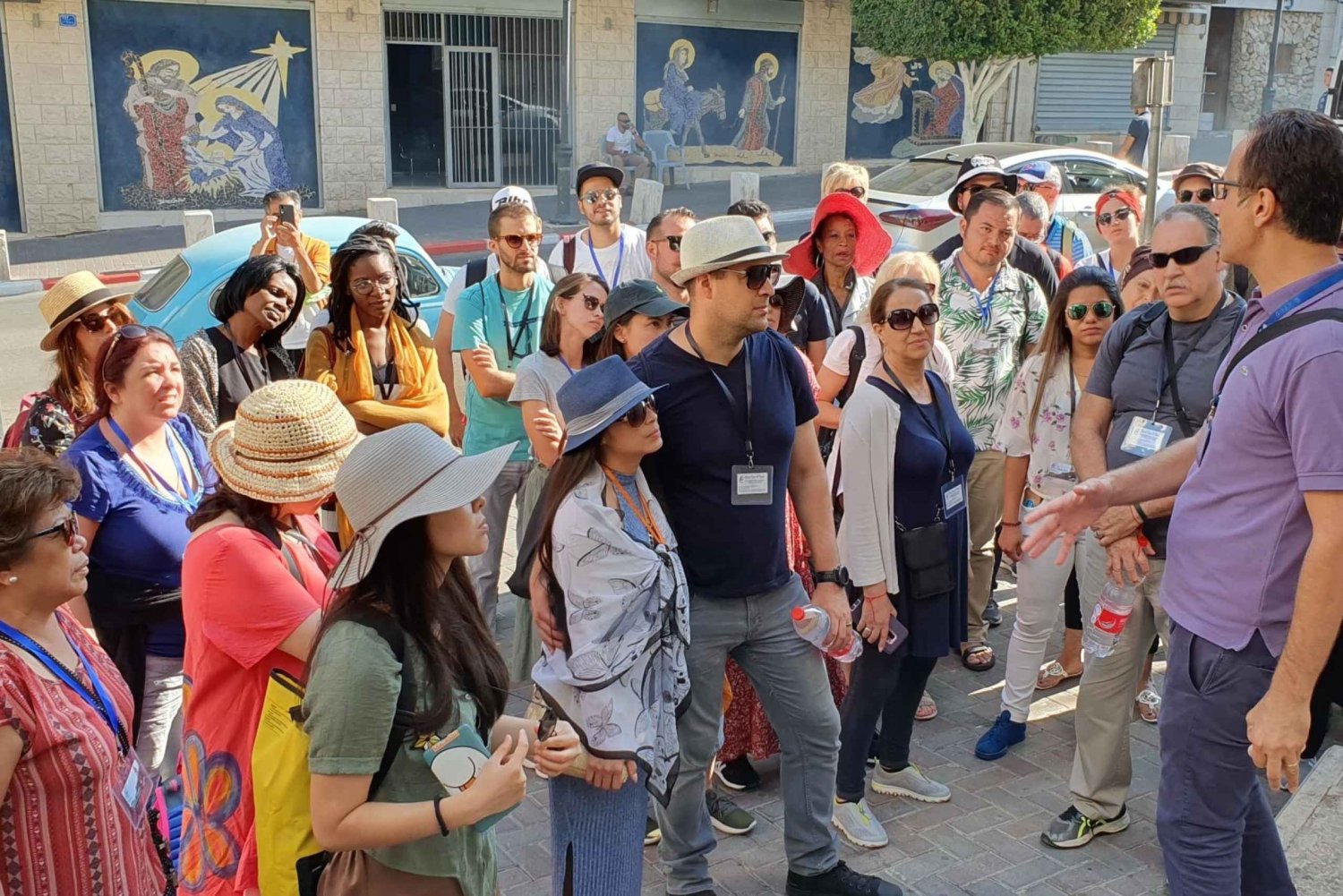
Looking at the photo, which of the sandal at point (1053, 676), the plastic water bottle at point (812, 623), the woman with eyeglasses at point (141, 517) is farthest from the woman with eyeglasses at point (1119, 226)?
the woman with eyeglasses at point (141, 517)

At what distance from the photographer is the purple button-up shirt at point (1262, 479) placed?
9.25ft

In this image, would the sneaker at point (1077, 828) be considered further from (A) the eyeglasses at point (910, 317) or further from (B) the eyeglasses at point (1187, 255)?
(B) the eyeglasses at point (1187, 255)

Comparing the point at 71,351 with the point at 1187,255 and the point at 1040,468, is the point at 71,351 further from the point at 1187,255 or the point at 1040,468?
the point at 1187,255

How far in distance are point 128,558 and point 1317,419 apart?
11.3 ft

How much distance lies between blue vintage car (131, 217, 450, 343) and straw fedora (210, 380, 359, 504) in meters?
5.45

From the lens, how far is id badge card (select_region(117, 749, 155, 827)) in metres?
2.85

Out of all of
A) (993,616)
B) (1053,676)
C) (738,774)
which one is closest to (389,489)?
(738,774)

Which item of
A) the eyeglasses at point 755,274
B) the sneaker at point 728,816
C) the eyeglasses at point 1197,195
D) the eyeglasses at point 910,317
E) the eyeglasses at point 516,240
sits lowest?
the sneaker at point 728,816

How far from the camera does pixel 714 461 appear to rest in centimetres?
386

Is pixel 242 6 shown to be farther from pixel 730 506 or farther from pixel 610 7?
pixel 730 506

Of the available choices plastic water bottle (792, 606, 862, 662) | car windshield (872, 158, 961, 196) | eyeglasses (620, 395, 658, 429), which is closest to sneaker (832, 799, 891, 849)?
plastic water bottle (792, 606, 862, 662)

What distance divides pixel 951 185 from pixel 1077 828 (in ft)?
37.1

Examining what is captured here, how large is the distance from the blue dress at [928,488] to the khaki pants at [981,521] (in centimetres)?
141

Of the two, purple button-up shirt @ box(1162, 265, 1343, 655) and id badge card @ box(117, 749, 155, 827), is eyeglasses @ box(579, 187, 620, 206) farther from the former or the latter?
id badge card @ box(117, 749, 155, 827)
